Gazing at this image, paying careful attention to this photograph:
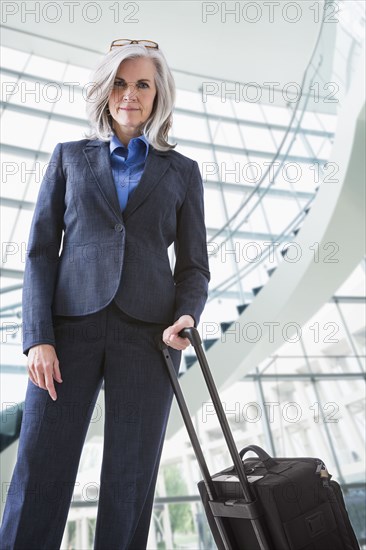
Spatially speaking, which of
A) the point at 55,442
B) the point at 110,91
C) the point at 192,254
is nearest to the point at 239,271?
the point at 192,254

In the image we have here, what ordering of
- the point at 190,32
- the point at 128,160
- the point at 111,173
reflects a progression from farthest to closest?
the point at 190,32, the point at 128,160, the point at 111,173

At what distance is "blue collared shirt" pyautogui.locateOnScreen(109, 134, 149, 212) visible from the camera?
1604 mm

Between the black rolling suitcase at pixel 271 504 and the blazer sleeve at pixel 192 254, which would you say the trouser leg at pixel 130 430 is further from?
the blazer sleeve at pixel 192 254

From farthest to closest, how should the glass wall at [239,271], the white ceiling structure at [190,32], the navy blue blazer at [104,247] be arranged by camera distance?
the white ceiling structure at [190,32] → the glass wall at [239,271] → the navy blue blazer at [104,247]

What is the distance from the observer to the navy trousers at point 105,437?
117 centimetres

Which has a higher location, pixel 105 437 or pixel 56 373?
pixel 56 373

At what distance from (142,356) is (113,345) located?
98 mm

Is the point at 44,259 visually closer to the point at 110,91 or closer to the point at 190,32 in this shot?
the point at 110,91

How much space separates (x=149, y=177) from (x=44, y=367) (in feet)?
2.50

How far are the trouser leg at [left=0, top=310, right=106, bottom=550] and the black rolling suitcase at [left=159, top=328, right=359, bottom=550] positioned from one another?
0.81ft

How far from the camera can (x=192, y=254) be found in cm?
164

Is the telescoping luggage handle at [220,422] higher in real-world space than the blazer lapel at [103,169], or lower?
lower

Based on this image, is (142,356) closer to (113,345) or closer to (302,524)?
(113,345)

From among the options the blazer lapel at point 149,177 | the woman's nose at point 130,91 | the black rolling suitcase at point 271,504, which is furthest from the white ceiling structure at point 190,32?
the black rolling suitcase at point 271,504
